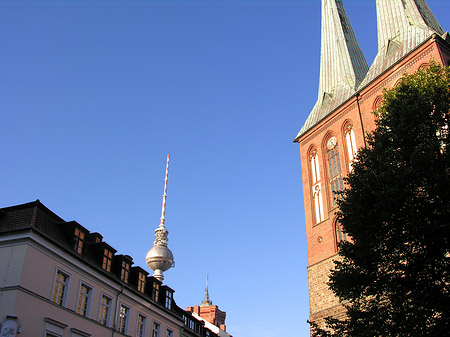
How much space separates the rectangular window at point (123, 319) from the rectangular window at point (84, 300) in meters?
2.95

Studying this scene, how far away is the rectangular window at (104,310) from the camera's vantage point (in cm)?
2328

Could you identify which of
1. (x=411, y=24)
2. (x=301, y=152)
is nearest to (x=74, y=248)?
(x=301, y=152)

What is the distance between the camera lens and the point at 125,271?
26.8 m

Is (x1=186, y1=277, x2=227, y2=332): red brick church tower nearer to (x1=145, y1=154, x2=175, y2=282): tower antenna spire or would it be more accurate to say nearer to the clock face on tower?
(x1=145, y1=154, x2=175, y2=282): tower antenna spire

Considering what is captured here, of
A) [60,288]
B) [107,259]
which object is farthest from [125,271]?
[60,288]

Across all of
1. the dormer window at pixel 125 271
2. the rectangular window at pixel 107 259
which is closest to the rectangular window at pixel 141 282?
the dormer window at pixel 125 271

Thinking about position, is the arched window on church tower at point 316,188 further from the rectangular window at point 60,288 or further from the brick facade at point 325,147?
the rectangular window at point 60,288

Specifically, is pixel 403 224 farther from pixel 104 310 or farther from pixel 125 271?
pixel 125 271

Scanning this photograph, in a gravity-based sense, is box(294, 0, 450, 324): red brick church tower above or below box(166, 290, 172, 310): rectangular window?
above

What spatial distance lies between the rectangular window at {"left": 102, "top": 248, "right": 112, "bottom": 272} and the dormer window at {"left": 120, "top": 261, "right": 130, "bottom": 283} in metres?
1.18

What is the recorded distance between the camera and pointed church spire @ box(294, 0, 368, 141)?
4331 cm

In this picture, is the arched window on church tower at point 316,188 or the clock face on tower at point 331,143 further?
the clock face on tower at point 331,143

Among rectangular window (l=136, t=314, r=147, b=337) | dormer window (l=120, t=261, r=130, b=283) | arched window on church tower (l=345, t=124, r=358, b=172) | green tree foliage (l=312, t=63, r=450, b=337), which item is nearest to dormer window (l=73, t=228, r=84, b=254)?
dormer window (l=120, t=261, r=130, b=283)

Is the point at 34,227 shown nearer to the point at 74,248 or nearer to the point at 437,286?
the point at 74,248
